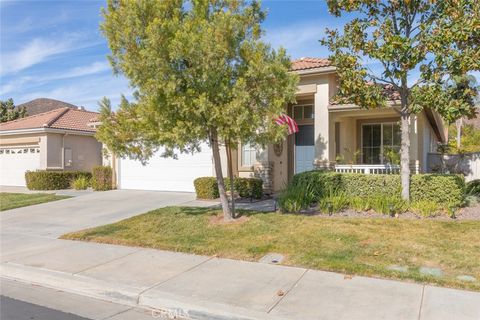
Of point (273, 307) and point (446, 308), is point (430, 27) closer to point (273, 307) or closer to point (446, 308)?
point (446, 308)

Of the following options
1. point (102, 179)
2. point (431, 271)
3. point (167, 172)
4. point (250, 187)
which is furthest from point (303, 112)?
point (431, 271)

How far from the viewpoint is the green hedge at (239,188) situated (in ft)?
46.2

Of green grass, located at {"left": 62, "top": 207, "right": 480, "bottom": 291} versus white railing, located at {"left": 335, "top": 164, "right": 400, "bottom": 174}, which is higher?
white railing, located at {"left": 335, "top": 164, "right": 400, "bottom": 174}

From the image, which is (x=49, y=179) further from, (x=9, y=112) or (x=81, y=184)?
(x=9, y=112)

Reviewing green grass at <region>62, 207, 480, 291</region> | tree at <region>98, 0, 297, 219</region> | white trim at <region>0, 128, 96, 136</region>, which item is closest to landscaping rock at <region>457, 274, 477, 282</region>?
green grass at <region>62, 207, 480, 291</region>

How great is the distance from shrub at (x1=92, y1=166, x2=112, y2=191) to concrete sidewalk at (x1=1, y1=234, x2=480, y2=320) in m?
10.5

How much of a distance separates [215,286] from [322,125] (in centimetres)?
939

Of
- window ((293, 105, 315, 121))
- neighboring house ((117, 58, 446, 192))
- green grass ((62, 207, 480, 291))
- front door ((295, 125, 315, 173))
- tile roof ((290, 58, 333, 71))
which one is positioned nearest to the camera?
green grass ((62, 207, 480, 291))

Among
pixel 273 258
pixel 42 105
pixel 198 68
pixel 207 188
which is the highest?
pixel 42 105

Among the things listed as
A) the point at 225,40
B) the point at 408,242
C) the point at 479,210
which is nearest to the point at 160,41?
the point at 225,40

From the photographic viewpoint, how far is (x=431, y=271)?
6.34 metres

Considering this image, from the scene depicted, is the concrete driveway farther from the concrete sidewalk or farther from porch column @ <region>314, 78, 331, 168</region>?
porch column @ <region>314, 78, 331, 168</region>

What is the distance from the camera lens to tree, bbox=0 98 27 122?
3731 cm

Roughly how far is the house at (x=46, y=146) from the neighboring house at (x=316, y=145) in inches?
271
